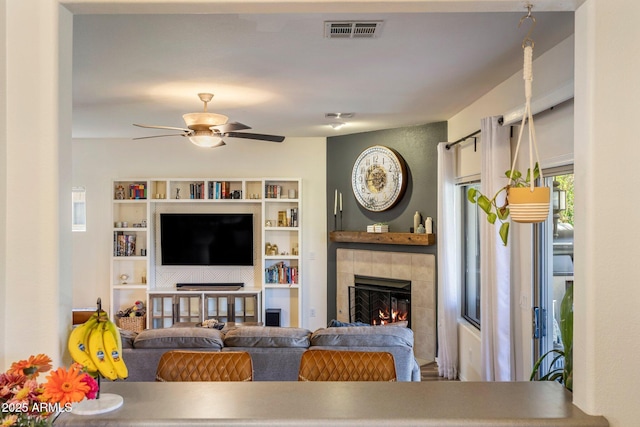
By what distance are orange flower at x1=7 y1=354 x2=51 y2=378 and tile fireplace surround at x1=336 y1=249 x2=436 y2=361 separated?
468 centimetres

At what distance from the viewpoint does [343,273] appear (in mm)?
6918

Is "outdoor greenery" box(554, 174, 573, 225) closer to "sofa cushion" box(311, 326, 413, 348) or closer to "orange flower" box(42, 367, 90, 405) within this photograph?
"sofa cushion" box(311, 326, 413, 348)

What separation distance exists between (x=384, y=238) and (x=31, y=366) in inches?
193

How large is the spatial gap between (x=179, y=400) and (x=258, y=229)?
5354mm

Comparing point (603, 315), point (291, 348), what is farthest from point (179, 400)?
point (291, 348)

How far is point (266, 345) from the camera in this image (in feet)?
12.1

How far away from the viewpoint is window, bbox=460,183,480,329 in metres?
5.22

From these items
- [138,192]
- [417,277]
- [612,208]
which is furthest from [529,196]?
[138,192]

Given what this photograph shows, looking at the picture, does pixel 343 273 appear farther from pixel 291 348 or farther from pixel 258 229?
pixel 291 348

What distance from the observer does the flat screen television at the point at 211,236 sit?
708 centimetres

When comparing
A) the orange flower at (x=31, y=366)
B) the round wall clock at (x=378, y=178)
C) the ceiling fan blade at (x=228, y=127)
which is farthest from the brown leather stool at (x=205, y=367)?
the round wall clock at (x=378, y=178)

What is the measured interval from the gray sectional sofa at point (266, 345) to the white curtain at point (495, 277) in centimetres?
62

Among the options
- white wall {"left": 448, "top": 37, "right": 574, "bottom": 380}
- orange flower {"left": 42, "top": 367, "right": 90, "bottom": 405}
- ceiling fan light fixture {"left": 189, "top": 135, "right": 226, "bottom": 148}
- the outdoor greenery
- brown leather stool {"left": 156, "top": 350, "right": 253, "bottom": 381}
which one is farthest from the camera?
ceiling fan light fixture {"left": 189, "top": 135, "right": 226, "bottom": 148}

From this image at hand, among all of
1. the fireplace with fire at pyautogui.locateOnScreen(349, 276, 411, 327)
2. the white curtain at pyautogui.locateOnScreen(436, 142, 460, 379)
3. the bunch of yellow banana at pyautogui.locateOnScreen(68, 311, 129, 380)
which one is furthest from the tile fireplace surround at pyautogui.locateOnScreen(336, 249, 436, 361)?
the bunch of yellow banana at pyautogui.locateOnScreen(68, 311, 129, 380)
